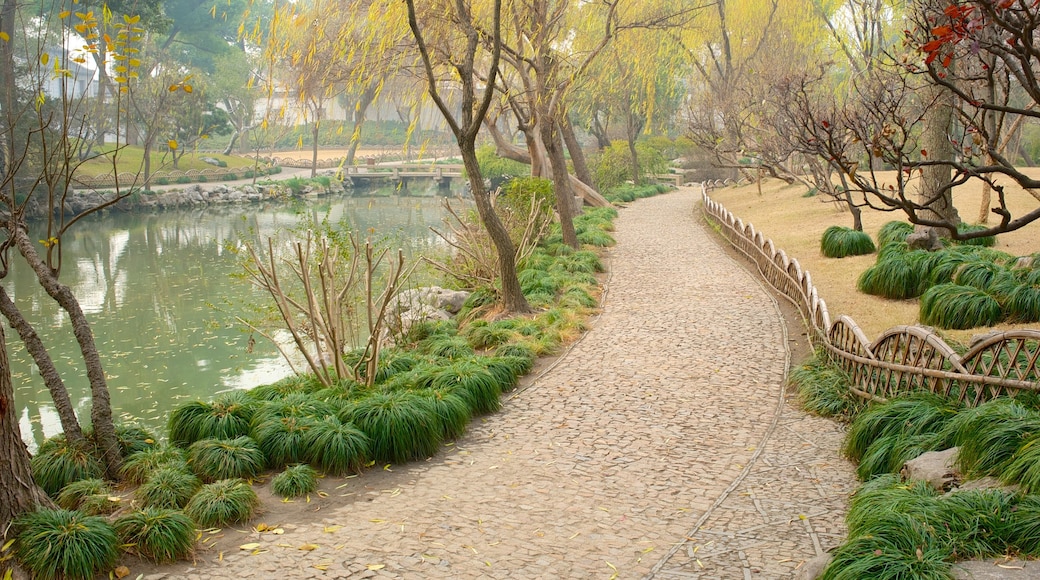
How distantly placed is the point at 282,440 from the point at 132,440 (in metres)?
1.08

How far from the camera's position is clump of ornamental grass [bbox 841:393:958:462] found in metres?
5.13

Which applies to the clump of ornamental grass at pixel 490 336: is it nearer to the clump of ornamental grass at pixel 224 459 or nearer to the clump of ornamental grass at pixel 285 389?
the clump of ornamental grass at pixel 285 389

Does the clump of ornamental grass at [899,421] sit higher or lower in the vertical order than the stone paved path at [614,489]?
higher

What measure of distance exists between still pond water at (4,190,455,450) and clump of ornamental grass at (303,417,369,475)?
3.01 m

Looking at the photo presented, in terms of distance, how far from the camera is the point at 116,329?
44.3 ft

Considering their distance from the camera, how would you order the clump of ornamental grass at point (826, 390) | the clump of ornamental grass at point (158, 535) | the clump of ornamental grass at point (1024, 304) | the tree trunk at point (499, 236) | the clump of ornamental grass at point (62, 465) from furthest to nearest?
the tree trunk at point (499, 236)
the clump of ornamental grass at point (1024, 304)
the clump of ornamental grass at point (826, 390)
the clump of ornamental grass at point (62, 465)
the clump of ornamental grass at point (158, 535)

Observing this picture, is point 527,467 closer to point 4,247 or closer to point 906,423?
point 906,423

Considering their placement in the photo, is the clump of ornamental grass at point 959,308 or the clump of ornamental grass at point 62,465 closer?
the clump of ornamental grass at point 62,465

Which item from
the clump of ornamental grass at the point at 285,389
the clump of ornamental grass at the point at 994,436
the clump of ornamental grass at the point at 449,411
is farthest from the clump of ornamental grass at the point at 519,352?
the clump of ornamental grass at the point at 994,436

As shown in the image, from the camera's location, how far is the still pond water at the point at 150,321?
10.2m

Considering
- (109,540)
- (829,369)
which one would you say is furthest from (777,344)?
(109,540)

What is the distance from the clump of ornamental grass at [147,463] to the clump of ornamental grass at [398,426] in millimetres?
1161

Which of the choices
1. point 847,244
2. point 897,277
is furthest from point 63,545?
point 847,244

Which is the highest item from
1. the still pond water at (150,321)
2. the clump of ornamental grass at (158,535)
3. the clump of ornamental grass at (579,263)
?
the clump of ornamental grass at (579,263)
